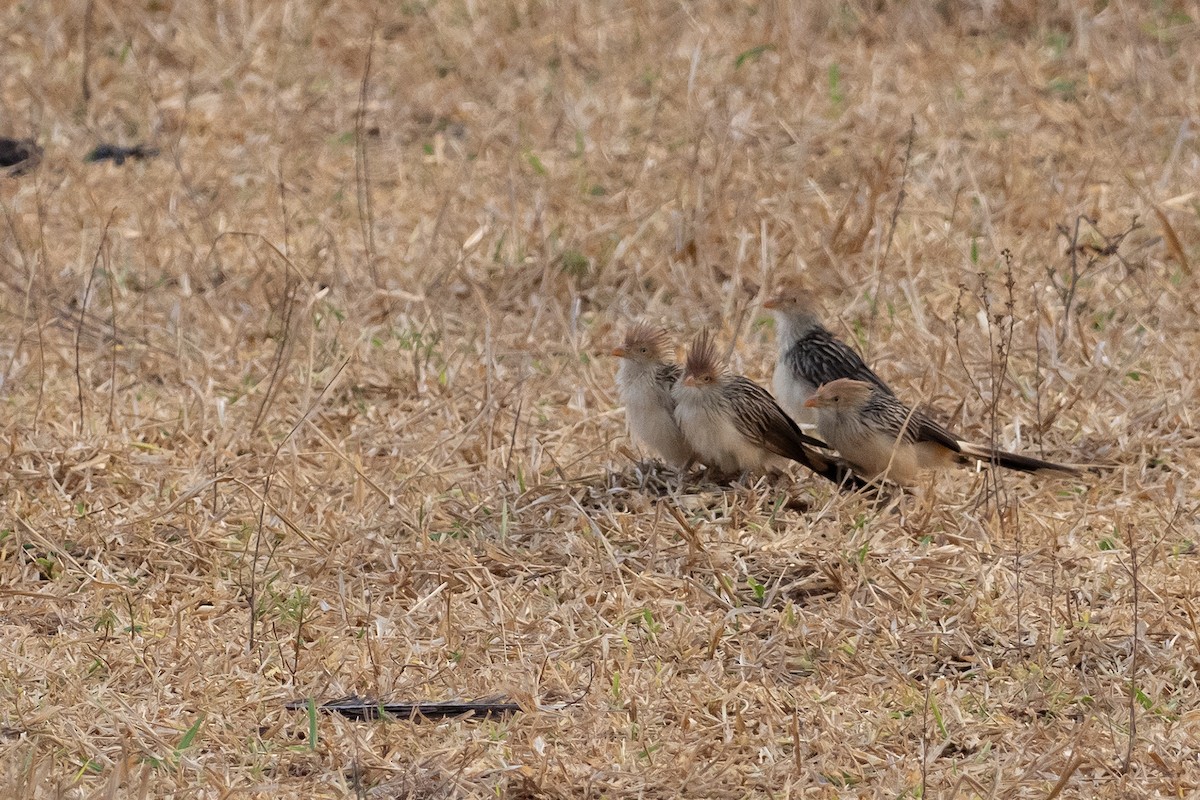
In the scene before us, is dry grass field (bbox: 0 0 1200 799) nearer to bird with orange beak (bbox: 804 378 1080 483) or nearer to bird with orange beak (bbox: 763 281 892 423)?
bird with orange beak (bbox: 804 378 1080 483)

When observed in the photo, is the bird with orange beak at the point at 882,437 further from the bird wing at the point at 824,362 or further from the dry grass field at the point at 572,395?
the bird wing at the point at 824,362

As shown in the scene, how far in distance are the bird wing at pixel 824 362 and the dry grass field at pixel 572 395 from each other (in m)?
0.39

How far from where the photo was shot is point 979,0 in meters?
9.96

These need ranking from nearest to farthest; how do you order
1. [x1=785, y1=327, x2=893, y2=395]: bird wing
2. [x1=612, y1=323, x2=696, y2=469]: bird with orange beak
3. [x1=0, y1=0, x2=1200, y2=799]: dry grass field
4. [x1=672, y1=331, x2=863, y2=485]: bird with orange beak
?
1. [x1=0, y1=0, x2=1200, y2=799]: dry grass field
2. [x1=672, y1=331, x2=863, y2=485]: bird with orange beak
3. [x1=612, y1=323, x2=696, y2=469]: bird with orange beak
4. [x1=785, y1=327, x2=893, y2=395]: bird wing

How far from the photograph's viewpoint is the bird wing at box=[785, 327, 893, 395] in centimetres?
562

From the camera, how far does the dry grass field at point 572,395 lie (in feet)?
13.1

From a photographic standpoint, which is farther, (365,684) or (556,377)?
(556,377)

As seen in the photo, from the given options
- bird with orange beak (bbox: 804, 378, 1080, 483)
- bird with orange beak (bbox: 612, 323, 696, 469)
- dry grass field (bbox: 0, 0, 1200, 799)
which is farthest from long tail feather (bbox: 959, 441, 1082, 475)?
bird with orange beak (bbox: 612, 323, 696, 469)

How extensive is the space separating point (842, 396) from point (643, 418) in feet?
2.10

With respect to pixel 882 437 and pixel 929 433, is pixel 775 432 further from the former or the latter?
pixel 929 433

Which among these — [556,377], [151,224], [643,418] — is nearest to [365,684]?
[643,418]

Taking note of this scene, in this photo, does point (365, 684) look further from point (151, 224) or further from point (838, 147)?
point (838, 147)

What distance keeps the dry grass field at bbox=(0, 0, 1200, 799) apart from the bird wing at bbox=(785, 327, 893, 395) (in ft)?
1.28

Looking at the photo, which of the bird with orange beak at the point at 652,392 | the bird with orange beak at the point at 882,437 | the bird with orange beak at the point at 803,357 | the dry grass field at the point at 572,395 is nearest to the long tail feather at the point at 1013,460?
the bird with orange beak at the point at 882,437
